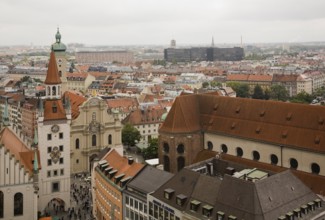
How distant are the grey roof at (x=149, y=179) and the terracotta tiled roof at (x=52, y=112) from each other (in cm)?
2223

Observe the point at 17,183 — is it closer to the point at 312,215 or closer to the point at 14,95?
the point at 312,215

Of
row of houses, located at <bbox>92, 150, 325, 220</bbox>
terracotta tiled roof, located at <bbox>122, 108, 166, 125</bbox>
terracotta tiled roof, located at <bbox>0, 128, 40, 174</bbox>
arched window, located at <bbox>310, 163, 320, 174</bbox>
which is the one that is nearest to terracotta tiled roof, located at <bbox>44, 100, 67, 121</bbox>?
terracotta tiled roof, located at <bbox>0, 128, 40, 174</bbox>

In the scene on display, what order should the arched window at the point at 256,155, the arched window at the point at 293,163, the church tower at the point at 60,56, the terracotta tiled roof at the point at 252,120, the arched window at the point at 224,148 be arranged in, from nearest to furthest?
the terracotta tiled roof at the point at 252,120
the arched window at the point at 293,163
the arched window at the point at 256,155
the arched window at the point at 224,148
the church tower at the point at 60,56

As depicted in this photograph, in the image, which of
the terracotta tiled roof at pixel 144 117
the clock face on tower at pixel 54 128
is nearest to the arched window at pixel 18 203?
the clock face on tower at pixel 54 128

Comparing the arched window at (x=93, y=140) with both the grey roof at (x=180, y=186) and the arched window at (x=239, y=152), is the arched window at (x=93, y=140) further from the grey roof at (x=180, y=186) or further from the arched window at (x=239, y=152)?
the grey roof at (x=180, y=186)

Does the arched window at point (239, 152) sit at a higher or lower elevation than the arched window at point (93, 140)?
higher

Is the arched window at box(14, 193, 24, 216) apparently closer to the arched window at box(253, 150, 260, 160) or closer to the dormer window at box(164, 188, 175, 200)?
the dormer window at box(164, 188, 175, 200)

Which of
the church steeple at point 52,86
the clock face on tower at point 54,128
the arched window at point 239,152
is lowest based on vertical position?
the arched window at point 239,152

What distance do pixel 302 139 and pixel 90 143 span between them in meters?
46.7

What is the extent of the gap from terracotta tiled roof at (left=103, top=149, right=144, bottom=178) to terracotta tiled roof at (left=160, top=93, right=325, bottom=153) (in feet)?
32.6

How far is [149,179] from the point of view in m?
59.9

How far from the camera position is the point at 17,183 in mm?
64188

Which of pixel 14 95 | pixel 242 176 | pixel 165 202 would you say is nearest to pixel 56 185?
pixel 165 202

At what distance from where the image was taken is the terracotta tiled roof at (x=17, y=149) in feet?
225
